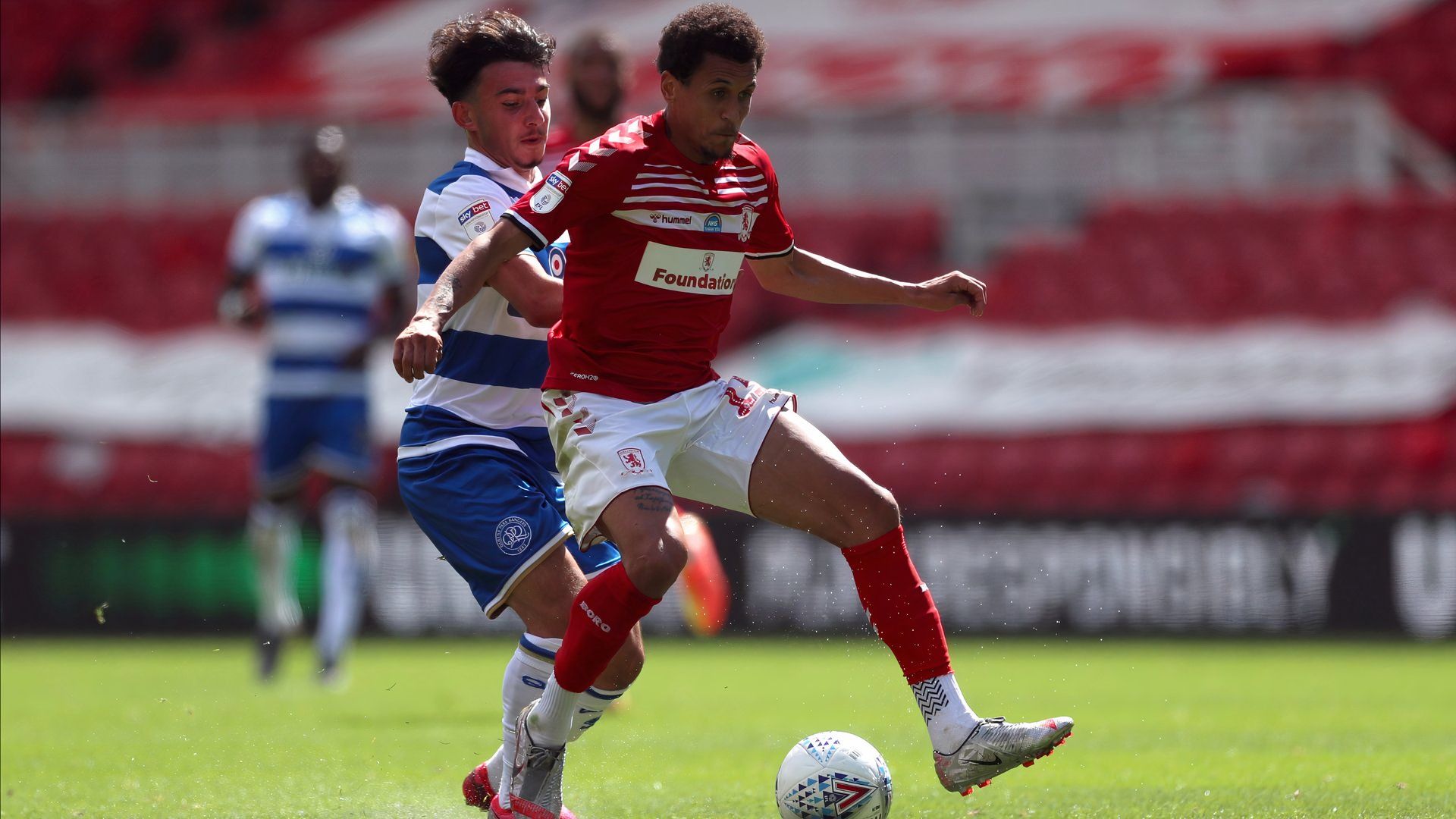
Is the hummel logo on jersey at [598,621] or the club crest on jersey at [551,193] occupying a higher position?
the club crest on jersey at [551,193]

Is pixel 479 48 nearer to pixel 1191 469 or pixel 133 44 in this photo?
pixel 1191 469

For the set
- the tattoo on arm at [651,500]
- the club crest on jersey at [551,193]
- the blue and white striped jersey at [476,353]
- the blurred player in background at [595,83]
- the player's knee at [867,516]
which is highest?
the blurred player in background at [595,83]

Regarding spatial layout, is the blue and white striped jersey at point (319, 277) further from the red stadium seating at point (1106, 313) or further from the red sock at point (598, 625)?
the red sock at point (598, 625)

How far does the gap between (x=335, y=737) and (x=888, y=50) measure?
15570 millimetres

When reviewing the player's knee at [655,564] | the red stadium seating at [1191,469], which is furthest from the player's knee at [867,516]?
the red stadium seating at [1191,469]

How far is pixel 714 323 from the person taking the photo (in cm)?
476

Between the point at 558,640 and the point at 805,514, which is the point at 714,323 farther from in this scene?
the point at 558,640

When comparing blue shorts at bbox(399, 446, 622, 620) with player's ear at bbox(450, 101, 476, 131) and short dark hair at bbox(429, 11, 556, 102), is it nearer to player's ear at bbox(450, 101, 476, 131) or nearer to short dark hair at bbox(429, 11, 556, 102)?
player's ear at bbox(450, 101, 476, 131)

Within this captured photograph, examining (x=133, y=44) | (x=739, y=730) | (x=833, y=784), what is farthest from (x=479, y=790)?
(x=133, y=44)

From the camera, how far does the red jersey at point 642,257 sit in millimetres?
4488

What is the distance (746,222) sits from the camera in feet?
15.5

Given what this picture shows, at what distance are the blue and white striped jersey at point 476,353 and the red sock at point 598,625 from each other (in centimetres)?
70

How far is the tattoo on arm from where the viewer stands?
4383 mm

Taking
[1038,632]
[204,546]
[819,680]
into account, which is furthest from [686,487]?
[204,546]
